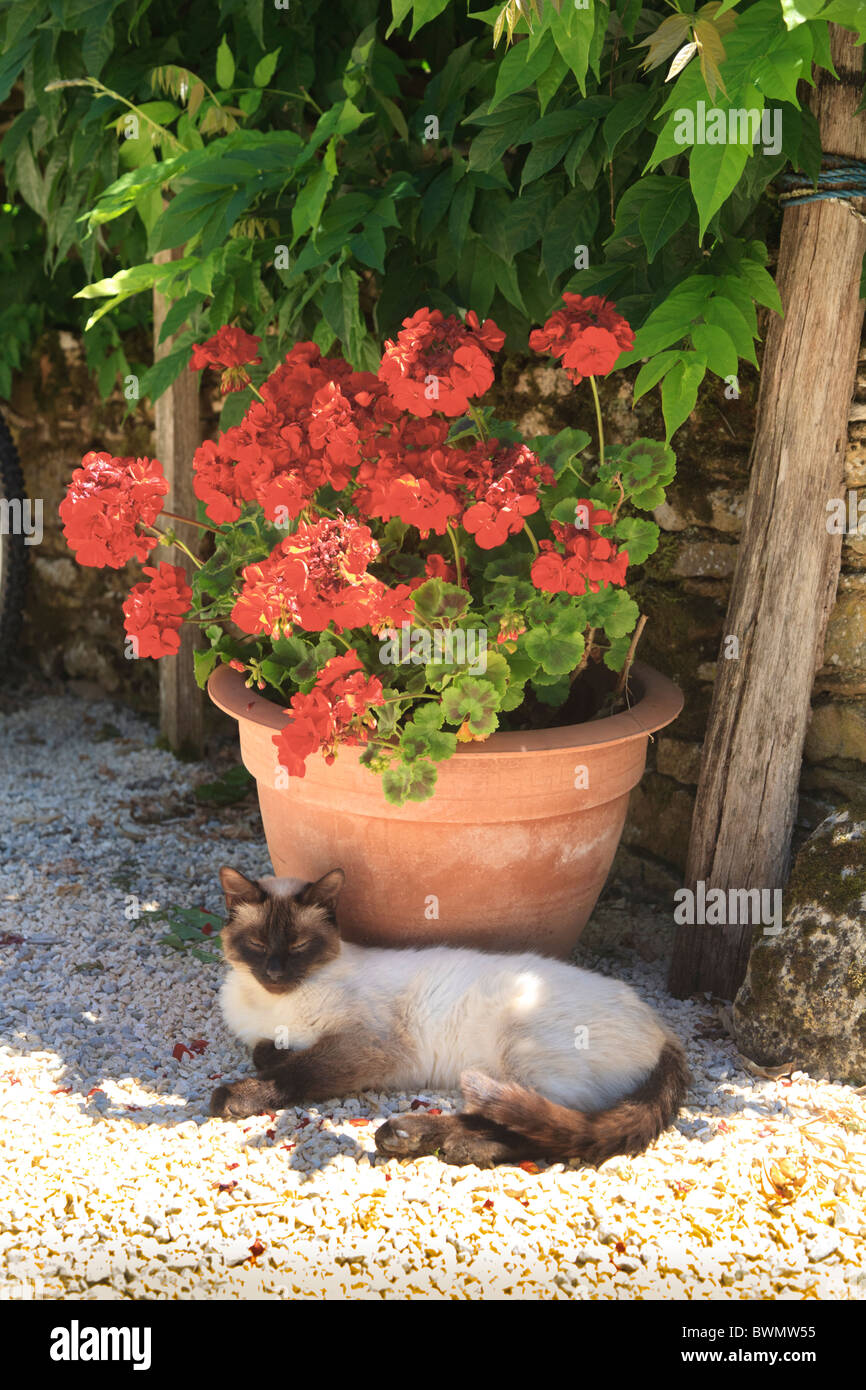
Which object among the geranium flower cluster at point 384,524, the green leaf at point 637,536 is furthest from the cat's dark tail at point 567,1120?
the green leaf at point 637,536

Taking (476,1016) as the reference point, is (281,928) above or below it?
above

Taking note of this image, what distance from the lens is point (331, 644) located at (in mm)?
2617

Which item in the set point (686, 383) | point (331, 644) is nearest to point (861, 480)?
point (686, 383)

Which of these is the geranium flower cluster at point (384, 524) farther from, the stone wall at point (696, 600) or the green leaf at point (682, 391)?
the stone wall at point (696, 600)

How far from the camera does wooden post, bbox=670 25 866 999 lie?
2.63m

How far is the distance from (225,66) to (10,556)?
8.58ft

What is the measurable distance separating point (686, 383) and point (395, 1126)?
1557mm

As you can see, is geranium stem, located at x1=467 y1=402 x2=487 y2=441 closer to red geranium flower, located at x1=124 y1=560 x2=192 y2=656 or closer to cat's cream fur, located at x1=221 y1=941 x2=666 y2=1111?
red geranium flower, located at x1=124 y1=560 x2=192 y2=656

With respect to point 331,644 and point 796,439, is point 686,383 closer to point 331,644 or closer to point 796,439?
point 796,439

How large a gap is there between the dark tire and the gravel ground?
2431 millimetres

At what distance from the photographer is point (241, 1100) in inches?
91.4

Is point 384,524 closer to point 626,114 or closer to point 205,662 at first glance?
point 205,662

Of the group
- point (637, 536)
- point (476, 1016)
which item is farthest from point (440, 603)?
point (476, 1016)

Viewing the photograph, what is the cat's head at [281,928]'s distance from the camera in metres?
2.42
